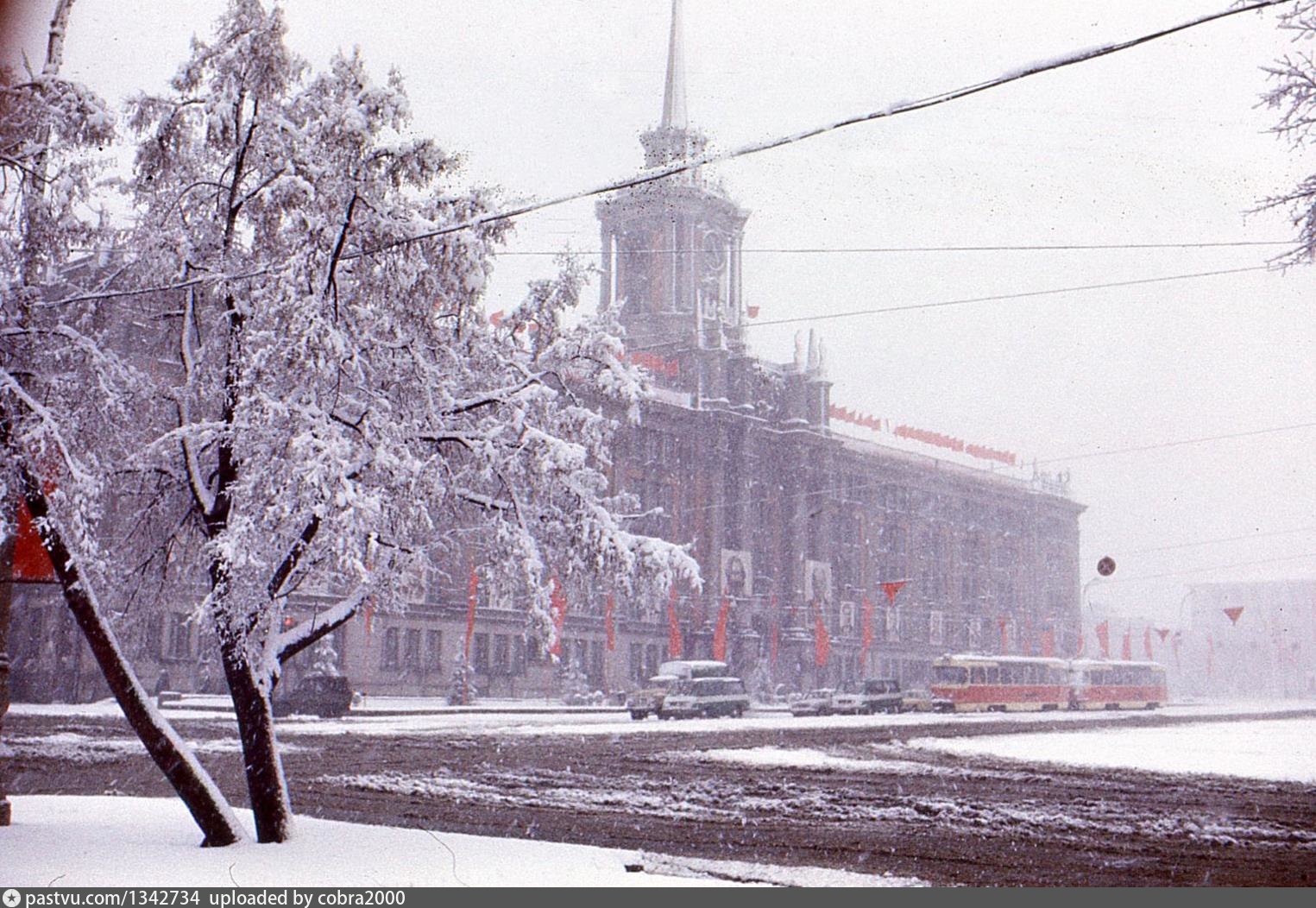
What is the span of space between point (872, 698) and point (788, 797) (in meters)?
28.1

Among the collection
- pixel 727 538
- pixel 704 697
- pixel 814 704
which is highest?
pixel 727 538

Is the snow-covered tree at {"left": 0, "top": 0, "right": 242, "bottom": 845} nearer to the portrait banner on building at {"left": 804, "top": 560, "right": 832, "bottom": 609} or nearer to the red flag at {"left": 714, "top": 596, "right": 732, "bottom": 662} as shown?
the red flag at {"left": 714, "top": 596, "right": 732, "bottom": 662}

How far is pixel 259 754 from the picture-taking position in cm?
874

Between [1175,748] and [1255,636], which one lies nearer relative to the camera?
[1175,748]

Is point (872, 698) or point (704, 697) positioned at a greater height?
point (704, 697)

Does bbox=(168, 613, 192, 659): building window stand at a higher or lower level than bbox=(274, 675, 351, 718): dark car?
higher

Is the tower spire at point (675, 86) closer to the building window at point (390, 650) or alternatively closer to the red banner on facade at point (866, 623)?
the building window at point (390, 650)

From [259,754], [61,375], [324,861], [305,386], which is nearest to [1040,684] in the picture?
[259,754]

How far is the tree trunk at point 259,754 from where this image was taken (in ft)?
28.5

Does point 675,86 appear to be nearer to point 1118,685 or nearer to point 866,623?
point 866,623

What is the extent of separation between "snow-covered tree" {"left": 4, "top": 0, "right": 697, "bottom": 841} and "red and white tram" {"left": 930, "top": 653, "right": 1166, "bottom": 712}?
2786 cm

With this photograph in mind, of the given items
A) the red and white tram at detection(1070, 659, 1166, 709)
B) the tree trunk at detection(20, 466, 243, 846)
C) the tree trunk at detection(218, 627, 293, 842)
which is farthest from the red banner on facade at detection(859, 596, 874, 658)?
the tree trunk at detection(20, 466, 243, 846)

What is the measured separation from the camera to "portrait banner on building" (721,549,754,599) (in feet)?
67.0

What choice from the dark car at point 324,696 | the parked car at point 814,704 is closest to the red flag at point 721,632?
the dark car at point 324,696
